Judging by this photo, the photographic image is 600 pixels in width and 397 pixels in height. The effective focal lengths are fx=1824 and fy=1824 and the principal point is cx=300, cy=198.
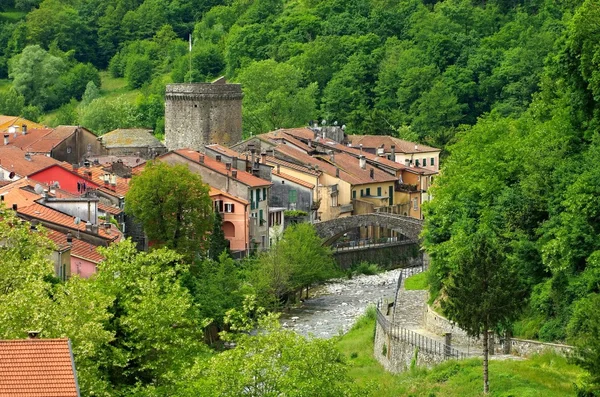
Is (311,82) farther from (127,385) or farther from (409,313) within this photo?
(127,385)

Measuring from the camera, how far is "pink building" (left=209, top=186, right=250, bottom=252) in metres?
79.1

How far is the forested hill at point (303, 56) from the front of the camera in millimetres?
120875

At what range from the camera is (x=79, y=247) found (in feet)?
192

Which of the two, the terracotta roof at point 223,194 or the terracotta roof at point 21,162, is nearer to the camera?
the terracotta roof at point 21,162

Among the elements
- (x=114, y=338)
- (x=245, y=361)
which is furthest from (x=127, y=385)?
(x=245, y=361)

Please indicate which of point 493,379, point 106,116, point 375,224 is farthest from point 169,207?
point 106,116

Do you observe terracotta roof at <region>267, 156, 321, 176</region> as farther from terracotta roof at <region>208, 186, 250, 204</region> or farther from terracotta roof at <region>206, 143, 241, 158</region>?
terracotta roof at <region>208, 186, 250, 204</region>

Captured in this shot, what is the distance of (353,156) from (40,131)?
17.0m

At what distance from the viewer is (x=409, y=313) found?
59.0m

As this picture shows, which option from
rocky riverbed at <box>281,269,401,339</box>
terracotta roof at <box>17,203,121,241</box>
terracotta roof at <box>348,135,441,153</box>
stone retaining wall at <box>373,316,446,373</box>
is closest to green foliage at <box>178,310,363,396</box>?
stone retaining wall at <box>373,316,446,373</box>

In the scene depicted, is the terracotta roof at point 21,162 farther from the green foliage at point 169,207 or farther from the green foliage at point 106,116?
the green foliage at point 106,116

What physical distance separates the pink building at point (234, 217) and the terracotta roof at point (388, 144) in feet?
86.1

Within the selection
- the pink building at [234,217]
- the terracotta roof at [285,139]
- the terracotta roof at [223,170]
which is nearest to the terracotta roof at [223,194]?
the pink building at [234,217]

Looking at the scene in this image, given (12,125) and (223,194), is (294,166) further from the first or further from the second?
(12,125)
